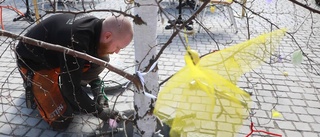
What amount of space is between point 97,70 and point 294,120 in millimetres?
2238

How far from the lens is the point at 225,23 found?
718 cm

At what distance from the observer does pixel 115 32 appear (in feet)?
8.12

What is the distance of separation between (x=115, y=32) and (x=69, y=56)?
421mm

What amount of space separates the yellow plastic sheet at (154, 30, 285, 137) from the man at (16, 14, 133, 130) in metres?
0.83

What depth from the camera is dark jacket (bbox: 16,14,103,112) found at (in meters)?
2.41

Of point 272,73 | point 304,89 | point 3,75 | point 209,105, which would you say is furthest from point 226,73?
point 3,75

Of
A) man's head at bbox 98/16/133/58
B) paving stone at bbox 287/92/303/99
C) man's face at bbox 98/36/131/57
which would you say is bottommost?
paving stone at bbox 287/92/303/99

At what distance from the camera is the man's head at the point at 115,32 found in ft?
8.04

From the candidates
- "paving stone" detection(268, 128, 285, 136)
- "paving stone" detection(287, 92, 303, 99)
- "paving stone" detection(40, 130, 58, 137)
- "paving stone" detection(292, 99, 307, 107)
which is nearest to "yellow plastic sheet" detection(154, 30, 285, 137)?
"paving stone" detection(268, 128, 285, 136)

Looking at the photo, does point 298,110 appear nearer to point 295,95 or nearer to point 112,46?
point 295,95

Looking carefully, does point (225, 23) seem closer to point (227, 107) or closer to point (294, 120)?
point (294, 120)

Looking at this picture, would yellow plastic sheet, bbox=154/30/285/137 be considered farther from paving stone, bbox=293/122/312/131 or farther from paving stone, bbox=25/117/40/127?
paving stone, bbox=25/117/40/127

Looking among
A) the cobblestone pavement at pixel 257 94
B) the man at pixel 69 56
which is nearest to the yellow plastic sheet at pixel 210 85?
the cobblestone pavement at pixel 257 94

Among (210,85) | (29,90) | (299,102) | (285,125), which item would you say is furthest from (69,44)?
(299,102)
